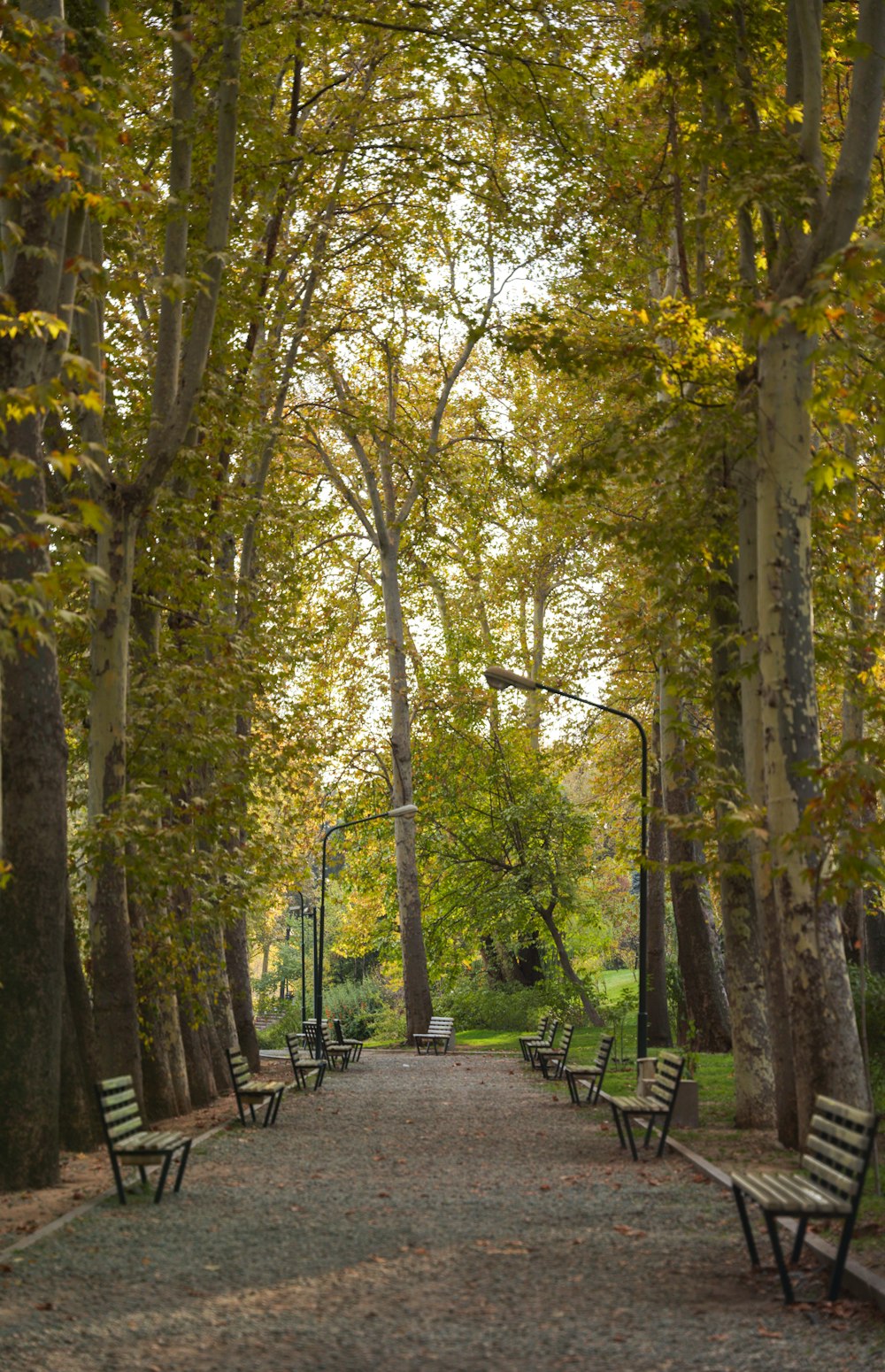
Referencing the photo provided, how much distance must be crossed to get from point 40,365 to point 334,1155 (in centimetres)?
795

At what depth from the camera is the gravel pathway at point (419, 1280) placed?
20.7 ft

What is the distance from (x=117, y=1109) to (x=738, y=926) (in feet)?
22.9

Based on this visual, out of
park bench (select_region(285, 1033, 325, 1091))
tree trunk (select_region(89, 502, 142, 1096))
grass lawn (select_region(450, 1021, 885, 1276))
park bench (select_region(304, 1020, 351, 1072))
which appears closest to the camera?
grass lawn (select_region(450, 1021, 885, 1276))

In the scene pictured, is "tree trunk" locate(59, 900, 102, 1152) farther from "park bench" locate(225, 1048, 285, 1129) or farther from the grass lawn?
the grass lawn

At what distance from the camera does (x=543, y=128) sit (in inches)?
647

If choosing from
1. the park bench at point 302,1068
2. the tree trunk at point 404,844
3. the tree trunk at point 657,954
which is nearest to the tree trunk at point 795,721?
the park bench at point 302,1068

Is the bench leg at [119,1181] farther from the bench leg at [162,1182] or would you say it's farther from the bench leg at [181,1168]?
the bench leg at [181,1168]

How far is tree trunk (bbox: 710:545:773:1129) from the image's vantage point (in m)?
14.4

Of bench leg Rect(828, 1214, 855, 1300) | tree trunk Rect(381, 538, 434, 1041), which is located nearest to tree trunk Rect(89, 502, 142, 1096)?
bench leg Rect(828, 1214, 855, 1300)

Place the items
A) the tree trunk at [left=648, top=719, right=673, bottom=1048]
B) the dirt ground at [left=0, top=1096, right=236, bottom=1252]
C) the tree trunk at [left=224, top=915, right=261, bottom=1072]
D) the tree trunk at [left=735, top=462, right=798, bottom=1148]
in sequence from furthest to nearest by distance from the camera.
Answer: the tree trunk at [left=648, top=719, right=673, bottom=1048] < the tree trunk at [left=224, top=915, right=261, bottom=1072] < the tree trunk at [left=735, top=462, right=798, bottom=1148] < the dirt ground at [left=0, top=1096, right=236, bottom=1252]

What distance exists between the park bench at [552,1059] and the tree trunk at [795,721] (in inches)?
390

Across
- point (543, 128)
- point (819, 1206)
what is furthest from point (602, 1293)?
point (543, 128)

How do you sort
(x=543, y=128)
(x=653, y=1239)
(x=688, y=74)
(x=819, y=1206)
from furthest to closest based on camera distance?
(x=543, y=128)
(x=688, y=74)
(x=653, y=1239)
(x=819, y=1206)

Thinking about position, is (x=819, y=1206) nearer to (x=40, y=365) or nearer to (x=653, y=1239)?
(x=653, y=1239)
